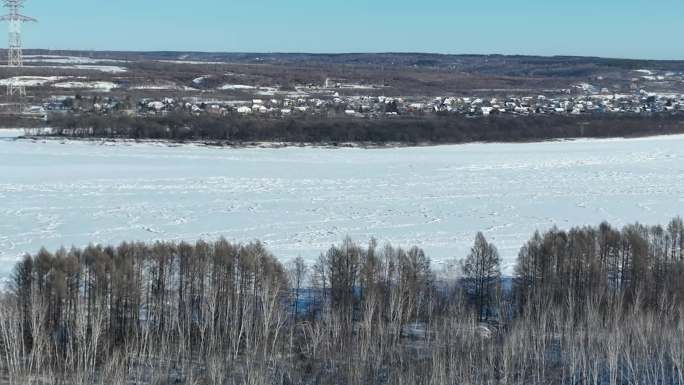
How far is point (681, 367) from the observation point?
6.22m

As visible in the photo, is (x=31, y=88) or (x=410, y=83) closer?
(x=31, y=88)

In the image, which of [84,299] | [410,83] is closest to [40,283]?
[84,299]

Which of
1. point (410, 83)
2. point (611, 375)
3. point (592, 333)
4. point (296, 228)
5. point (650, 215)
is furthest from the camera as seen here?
point (410, 83)

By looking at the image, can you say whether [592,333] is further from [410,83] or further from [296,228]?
[410,83]

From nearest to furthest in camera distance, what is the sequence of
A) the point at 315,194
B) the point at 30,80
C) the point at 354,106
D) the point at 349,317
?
1. the point at 349,317
2. the point at 315,194
3. the point at 354,106
4. the point at 30,80

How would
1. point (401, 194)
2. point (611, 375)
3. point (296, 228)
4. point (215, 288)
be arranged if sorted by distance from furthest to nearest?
1. point (401, 194)
2. point (296, 228)
3. point (215, 288)
4. point (611, 375)

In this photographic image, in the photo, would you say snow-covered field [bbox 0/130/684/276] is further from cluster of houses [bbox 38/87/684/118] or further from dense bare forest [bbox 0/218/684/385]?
cluster of houses [bbox 38/87/684/118]

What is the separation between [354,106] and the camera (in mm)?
35312

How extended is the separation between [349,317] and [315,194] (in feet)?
25.1

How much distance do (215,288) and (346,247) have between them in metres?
1.53

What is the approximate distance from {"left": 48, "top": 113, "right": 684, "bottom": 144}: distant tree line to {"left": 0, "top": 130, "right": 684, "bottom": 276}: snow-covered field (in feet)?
6.43

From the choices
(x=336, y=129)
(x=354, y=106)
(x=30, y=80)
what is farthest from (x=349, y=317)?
(x=30, y=80)

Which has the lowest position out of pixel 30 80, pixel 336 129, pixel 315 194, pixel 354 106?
pixel 315 194

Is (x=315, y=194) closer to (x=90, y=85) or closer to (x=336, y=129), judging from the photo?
(x=336, y=129)
